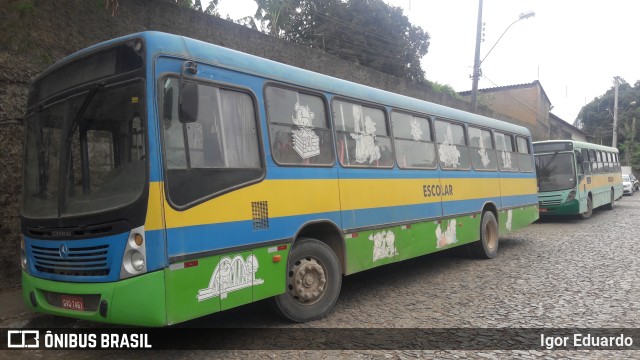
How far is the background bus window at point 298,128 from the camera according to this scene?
15.8 ft

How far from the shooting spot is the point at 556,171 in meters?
15.2

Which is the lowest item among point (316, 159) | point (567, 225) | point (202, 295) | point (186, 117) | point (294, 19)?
point (567, 225)

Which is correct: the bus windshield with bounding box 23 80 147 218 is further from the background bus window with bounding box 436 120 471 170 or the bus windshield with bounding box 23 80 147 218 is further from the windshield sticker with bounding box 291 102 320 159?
the background bus window with bounding box 436 120 471 170

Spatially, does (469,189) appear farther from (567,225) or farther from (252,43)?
(567,225)

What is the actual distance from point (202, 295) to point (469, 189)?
5899 mm

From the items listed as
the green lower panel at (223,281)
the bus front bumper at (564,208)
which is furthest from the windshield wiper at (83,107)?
the bus front bumper at (564,208)

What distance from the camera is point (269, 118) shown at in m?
4.75

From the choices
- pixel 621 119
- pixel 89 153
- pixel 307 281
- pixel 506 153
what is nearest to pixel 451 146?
pixel 506 153

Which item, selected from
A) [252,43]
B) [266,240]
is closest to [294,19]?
[252,43]

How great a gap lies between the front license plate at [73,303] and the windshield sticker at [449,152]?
5.70 metres

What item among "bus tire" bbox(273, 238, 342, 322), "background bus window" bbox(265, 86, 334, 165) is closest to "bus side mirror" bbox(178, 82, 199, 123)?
"background bus window" bbox(265, 86, 334, 165)

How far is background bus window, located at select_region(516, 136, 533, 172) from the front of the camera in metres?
10.9

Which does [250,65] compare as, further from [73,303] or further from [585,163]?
[585,163]

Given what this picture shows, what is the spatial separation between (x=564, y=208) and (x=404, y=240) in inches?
431
